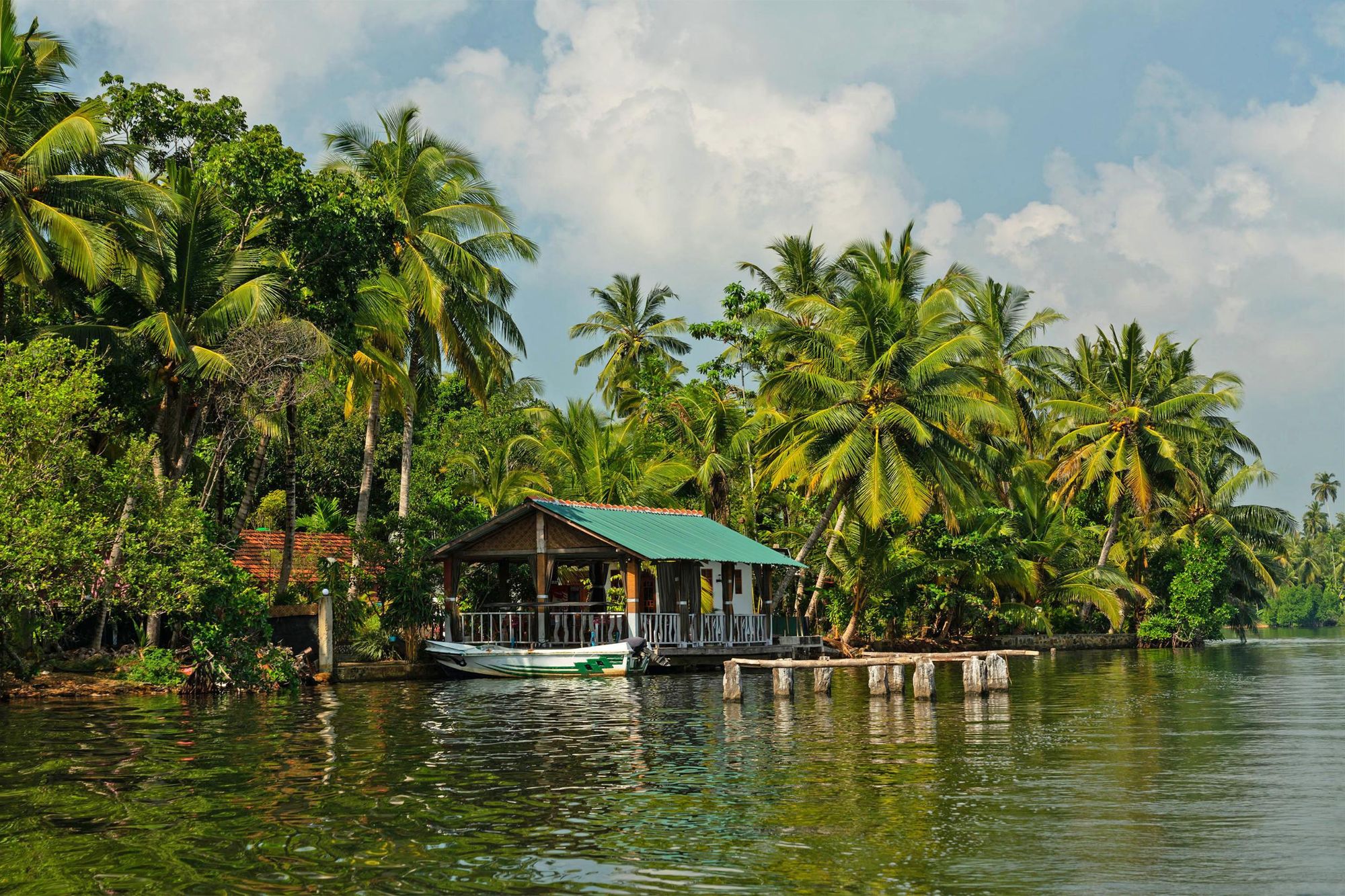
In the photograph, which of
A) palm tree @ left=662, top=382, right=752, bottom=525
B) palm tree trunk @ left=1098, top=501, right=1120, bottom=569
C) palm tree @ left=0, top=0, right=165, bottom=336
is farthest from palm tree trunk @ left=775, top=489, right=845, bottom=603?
palm tree @ left=0, top=0, right=165, bottom=336

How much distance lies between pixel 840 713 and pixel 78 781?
38.1 feet

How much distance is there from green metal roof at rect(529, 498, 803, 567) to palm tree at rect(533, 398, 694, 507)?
15.9ft

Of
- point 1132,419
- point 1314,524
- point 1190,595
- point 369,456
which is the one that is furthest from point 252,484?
point 1314,524

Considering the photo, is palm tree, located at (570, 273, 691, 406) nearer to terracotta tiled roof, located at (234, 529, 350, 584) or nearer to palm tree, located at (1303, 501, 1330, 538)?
terracotta tiled roof, located at (234, 529, 350, 584)

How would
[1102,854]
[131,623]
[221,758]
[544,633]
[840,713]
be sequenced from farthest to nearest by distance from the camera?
[544,633], [131,623], [840,713], [221,758], [1102,854]

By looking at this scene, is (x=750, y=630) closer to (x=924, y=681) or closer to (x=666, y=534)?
(x=666, y=534)

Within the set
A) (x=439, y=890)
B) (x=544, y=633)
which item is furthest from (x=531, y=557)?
(x=439, y=890)

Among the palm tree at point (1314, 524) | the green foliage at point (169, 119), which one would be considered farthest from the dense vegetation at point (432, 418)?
the palm tree at point (1314, 524)

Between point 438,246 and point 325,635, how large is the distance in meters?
10.2

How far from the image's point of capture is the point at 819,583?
39406mm

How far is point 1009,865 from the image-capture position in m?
8.80

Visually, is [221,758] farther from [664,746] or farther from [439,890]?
[439,890]

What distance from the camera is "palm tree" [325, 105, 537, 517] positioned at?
3158 centimetres

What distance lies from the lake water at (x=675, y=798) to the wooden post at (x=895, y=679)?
65.5 inches
